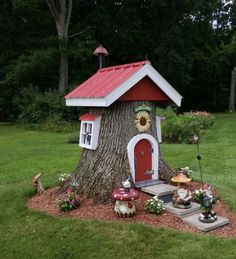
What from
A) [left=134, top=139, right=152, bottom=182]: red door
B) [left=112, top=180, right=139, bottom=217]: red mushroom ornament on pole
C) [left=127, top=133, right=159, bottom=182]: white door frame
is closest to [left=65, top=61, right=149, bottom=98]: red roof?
[left=127, top=133, right=159, bottom=182]: white door frame

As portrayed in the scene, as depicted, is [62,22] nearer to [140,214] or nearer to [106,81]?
[106,81]

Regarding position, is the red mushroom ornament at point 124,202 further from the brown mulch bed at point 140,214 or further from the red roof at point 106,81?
the red roof at point 106,81

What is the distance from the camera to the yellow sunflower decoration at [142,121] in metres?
6.53

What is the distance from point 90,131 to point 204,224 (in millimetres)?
2445

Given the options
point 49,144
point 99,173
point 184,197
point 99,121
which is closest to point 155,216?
point 184,197

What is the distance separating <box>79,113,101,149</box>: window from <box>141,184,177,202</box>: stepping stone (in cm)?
118

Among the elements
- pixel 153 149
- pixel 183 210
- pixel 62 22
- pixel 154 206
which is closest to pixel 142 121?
pixel 153 149

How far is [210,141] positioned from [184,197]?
950 cm

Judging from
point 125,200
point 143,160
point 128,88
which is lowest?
point 125,200

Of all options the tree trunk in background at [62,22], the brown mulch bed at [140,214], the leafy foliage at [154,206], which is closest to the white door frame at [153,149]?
the brown mulch bed at [140,214]

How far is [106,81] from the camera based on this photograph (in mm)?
6688

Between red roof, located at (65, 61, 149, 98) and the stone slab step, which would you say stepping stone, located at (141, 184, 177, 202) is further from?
red roof, located at (65, 61, 149, 98)

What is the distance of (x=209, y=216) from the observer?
5.62 m

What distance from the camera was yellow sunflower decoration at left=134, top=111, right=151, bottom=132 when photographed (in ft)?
21.4
